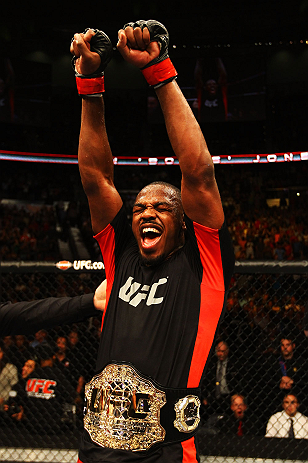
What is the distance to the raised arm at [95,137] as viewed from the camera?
1.40 meters

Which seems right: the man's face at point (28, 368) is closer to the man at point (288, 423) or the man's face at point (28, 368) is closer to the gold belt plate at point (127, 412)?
the man at point (288, 423)

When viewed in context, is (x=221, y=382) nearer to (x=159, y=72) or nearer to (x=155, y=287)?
(x=155, y=287)

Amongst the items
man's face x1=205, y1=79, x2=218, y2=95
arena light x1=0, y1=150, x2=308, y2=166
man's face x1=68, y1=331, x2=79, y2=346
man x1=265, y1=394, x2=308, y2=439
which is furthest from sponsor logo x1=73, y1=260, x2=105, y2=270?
man's face x1=205, y1=79, x2=218, y2=95

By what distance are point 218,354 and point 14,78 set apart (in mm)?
8530

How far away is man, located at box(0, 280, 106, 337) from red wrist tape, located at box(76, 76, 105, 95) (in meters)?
0.72

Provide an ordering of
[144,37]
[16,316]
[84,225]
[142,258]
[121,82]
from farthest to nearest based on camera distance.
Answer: [121,82] < [84,225] < [16,316] < [142,258] < [144,37]

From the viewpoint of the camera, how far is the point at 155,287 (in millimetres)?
1520

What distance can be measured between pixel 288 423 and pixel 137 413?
2.35 m

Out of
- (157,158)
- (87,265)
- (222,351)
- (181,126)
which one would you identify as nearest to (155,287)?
(181,126)

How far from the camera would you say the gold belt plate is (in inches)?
54.2

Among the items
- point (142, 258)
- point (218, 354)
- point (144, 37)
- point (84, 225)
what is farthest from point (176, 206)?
point (84, 225)

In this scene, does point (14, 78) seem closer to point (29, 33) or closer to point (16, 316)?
point (29, 33)

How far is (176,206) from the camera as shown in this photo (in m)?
1.61

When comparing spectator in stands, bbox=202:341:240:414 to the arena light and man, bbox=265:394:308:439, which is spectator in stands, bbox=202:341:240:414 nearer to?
man, bbox=265:394:308:439
